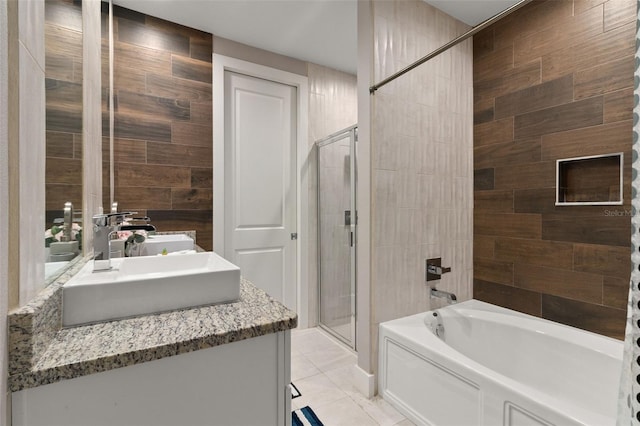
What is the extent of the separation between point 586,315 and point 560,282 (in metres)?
0.21

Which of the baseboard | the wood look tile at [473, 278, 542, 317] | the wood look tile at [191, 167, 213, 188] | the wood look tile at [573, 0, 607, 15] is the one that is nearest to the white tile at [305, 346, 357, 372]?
the baseboard

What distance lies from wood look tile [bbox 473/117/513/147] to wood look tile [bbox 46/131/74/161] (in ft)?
7.92

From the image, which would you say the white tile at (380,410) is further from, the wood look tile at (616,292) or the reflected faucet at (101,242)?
the reflected faucet at (101,242)

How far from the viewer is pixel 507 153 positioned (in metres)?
2.08

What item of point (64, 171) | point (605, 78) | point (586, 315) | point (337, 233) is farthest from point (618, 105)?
point (64, 171)

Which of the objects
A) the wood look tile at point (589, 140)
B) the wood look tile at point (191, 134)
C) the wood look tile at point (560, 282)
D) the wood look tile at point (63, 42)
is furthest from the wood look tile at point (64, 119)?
the wood look tile at point (560, 282)

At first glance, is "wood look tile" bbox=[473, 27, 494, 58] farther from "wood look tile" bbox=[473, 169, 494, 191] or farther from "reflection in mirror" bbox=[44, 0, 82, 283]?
"reflection in mirror" bbox=[44, 0, 82, 283]

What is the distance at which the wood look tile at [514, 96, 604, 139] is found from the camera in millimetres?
1652

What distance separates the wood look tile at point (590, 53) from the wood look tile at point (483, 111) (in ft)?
1.19

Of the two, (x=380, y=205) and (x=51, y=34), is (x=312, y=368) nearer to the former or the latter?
(x=380, y=205)

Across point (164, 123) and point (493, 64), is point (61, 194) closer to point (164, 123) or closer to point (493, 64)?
point (164, 123)

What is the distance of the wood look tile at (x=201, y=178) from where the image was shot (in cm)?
232

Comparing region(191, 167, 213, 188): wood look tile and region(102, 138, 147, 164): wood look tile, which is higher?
region(102, 138, 147, 164): wood look tile

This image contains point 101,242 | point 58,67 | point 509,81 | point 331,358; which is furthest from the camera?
point 331,358
